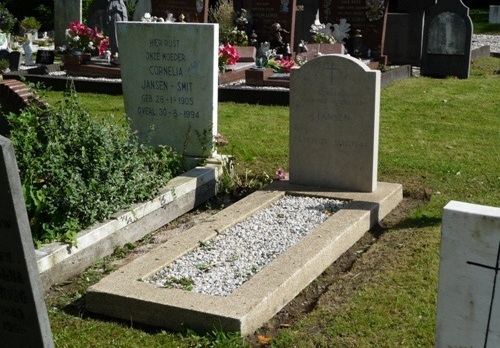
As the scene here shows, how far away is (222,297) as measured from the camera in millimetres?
5238

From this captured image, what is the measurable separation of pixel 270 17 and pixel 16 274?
46.5ft

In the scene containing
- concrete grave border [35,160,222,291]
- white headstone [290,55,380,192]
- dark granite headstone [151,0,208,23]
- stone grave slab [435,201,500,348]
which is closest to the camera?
stone grave slab [435,201,500,348]

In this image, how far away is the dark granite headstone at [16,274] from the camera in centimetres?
337

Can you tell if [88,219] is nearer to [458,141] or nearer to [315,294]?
[315,294]

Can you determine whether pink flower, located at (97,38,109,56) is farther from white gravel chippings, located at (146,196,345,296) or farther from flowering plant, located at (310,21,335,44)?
white gravel chippings, located at (146,196,345,296)

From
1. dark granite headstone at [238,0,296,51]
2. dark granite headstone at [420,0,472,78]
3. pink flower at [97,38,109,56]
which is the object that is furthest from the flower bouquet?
dark granite headstone at [420,0,472,78]

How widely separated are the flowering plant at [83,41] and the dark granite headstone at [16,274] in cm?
1213

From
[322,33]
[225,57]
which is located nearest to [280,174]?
[225,57]

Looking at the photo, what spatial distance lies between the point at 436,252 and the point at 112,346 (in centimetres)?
255

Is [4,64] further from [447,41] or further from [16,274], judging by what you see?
[16,274]

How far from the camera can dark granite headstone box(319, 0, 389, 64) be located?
635 inches

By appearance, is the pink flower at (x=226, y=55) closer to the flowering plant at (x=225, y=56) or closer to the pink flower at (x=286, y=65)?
the flowering plant at (x=225, y=56)

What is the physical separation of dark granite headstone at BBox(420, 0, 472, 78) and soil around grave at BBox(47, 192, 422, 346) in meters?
8.31

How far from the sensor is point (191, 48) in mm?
8109
